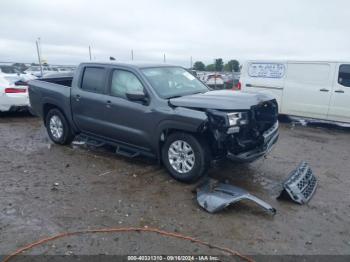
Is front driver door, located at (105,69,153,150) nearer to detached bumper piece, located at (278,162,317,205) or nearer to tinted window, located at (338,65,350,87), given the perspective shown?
detached bumper piece, located at (278,162,317,205)

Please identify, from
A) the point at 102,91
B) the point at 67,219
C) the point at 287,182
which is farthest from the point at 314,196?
the point at 102,91

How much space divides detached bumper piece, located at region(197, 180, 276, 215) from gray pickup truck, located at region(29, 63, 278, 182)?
37 centimetres

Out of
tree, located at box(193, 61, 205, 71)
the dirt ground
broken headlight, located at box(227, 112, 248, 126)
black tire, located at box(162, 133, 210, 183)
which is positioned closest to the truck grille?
broken headlight, located at box(227, 112, 248, 126)

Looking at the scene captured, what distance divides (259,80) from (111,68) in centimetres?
582

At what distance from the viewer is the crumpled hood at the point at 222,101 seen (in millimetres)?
4516

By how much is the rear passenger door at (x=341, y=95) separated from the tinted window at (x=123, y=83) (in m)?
6.01

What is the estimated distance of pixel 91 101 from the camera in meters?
5.84

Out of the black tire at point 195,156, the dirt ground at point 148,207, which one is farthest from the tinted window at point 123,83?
the dirt ground at point 148,207

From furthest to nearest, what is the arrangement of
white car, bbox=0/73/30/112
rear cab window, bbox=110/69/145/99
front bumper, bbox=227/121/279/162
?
white car, bbox=0/73/30/112
rear cab window, bbox=110/69/145/99
front bumper, bbox=227/121/279/162

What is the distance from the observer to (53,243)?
3283 mm

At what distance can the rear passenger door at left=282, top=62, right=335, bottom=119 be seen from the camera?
8930 mm


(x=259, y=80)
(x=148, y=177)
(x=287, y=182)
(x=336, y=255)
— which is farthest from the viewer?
(x=259, y=80)

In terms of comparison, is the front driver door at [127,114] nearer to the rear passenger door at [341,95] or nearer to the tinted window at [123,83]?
the tinted window at [123,83]

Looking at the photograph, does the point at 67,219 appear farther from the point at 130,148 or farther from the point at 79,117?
the point at 79,117
